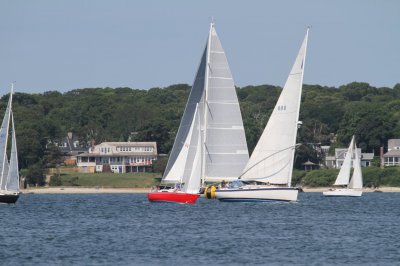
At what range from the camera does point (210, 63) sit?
83.1m

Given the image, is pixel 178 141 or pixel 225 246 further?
pixel 178 141

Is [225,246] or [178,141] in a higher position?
[178,141]

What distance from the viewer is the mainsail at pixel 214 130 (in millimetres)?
81625

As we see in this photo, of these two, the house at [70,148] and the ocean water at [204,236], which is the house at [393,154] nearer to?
the house at [70,148]

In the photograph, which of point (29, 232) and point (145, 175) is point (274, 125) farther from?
point (145, 175)

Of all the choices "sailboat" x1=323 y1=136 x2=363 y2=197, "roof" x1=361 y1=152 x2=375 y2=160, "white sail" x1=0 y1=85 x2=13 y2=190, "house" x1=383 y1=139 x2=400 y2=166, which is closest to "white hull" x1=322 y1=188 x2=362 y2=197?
"sailboat" x1=323 y1=136 x2=363 y2=197

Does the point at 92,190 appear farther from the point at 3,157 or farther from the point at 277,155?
the point at 277,155

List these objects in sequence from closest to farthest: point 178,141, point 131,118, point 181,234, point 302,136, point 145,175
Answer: point 181,234, point 178,141, point 145,175, point 302,136, point 131,118

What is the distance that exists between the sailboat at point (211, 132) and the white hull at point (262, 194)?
3355 millimetres

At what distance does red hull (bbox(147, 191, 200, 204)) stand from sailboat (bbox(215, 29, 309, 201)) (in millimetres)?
2321

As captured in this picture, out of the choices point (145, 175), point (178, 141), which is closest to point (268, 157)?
point (178, 141)

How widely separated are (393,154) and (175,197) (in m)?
82.4

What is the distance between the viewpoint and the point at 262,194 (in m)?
76.6

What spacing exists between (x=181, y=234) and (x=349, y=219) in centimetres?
1522
